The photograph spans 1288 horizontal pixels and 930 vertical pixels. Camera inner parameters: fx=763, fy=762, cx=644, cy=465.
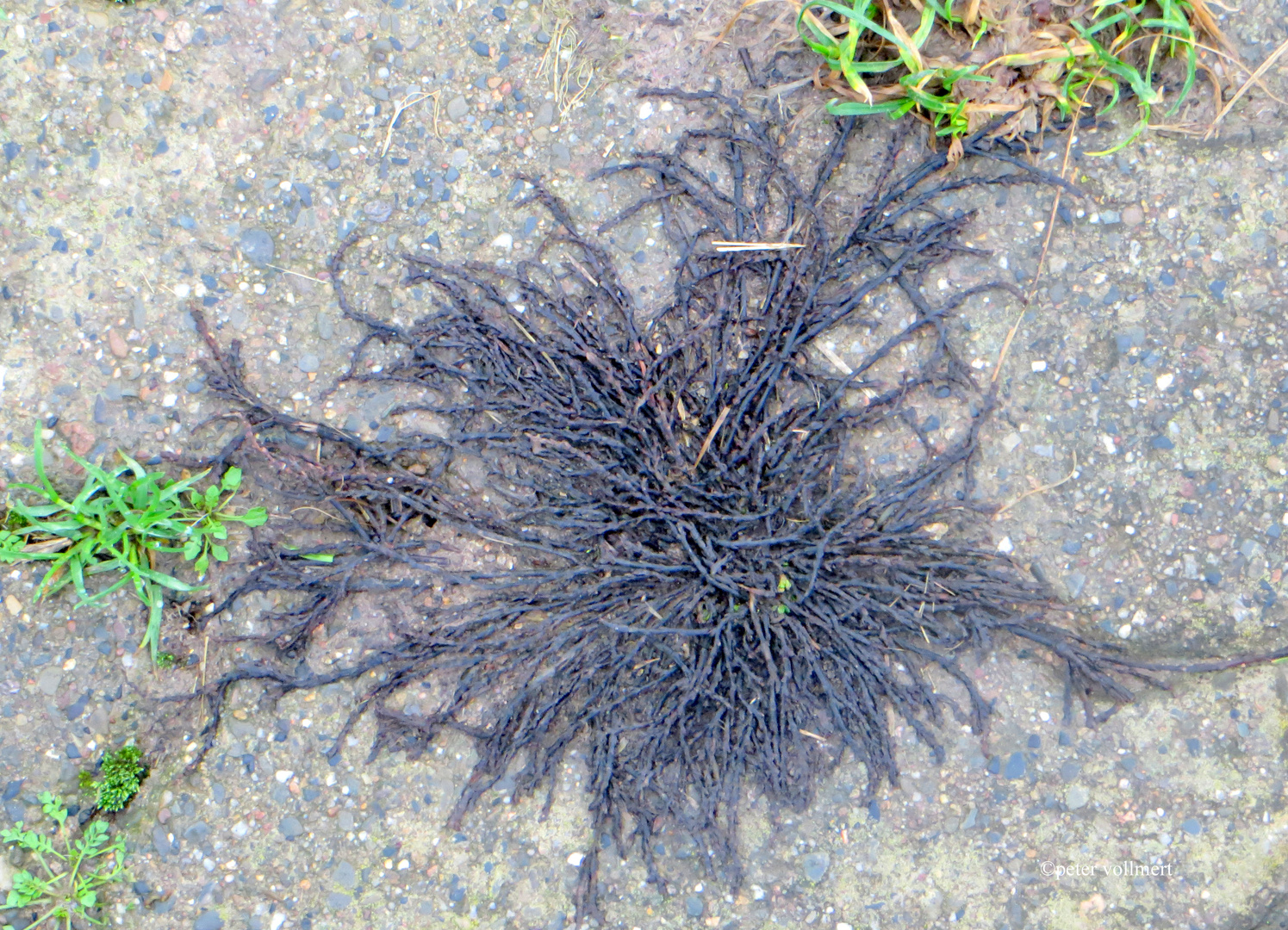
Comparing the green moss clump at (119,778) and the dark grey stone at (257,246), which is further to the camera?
the dark grey stone at (257,246)

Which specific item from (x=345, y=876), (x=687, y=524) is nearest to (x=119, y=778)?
(x=345, y=876)

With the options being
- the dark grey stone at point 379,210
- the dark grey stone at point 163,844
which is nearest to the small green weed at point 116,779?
the dark grey stone at point 163,844

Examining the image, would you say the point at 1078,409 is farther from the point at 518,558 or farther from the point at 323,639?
the point at 323,639

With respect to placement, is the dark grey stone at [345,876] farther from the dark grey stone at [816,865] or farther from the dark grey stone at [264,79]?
the dark grey stone at [264,79]

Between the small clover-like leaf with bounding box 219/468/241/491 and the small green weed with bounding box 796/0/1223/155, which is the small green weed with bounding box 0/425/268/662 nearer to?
the small clover-like leaf with bounding box 219/468/241/491

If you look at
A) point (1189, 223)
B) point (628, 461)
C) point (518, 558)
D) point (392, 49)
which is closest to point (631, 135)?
point (392, 49)

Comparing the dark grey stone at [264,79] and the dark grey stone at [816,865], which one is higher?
the dark grey stone at [264,79]
